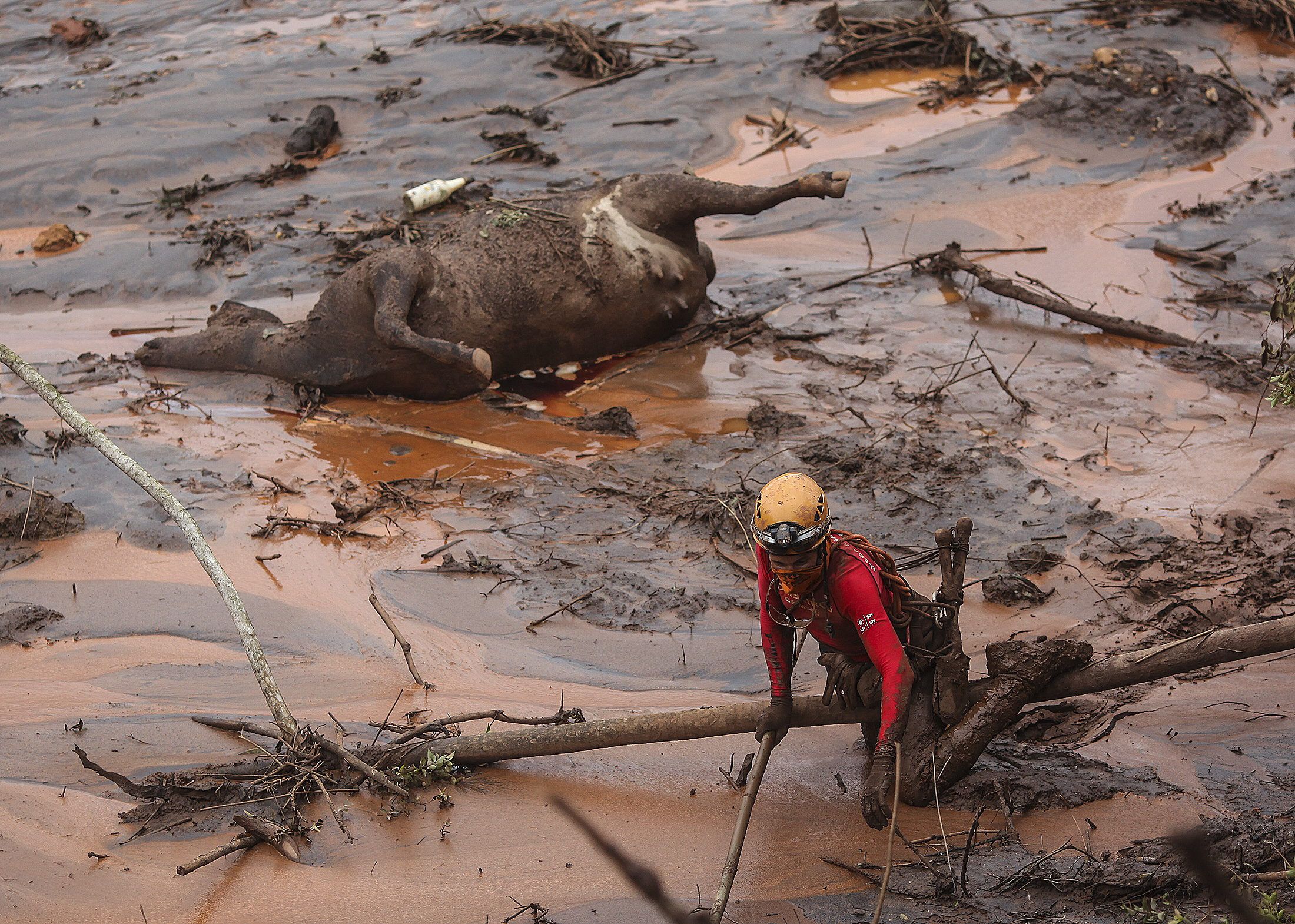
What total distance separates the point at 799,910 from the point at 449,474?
293 cm

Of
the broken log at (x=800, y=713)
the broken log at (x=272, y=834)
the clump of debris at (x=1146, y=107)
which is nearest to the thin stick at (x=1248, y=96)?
the clump of debris at (x=1146, y=107)

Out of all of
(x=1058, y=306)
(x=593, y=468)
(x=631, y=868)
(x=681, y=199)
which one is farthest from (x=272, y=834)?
(x=1058, y=306)

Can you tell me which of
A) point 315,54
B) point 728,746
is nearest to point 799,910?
point 728,746

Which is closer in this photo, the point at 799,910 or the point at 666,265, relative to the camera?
A: the point at 799,910

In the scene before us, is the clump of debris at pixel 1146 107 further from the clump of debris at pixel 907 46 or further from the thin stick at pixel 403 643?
the thin stick at pixel 403 643

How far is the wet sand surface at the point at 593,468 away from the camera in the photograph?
3.12 metres

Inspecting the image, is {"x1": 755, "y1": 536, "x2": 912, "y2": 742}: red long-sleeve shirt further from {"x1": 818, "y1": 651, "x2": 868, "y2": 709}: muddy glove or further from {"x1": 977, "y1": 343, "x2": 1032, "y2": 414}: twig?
{"x1": 977, "y1": 343, "x2": 1032, "y2": 414}: twig

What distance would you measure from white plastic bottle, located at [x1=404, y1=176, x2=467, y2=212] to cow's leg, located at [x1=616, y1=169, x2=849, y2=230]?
2.09m

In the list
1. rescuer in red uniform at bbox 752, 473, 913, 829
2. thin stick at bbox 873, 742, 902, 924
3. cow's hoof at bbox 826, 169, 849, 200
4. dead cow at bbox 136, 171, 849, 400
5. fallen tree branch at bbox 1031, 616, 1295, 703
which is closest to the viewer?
thin stick at bbox 873, 742, 902, 924

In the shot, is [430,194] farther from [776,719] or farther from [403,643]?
[776,719]

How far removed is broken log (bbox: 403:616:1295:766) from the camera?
2.65 metres

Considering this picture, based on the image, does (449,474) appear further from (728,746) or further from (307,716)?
(728,746)

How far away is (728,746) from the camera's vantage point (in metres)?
3.53

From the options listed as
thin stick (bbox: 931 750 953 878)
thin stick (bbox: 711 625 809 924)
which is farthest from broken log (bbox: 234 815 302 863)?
thin stick (bbox: 931 750 953 878)
